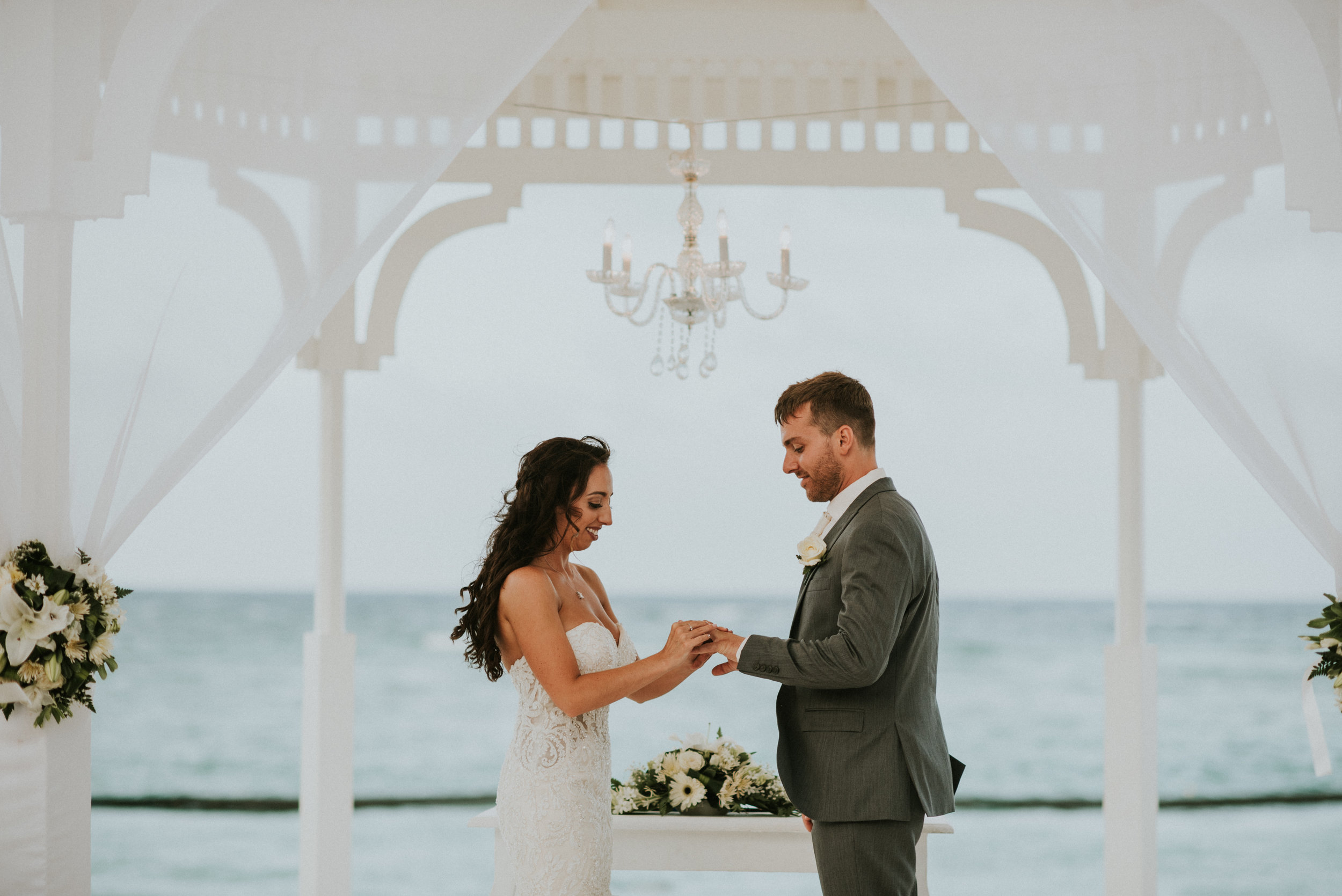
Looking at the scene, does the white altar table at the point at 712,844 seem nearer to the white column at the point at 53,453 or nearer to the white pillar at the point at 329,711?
the white pillar at the point at 329,711

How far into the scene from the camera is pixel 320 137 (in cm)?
284

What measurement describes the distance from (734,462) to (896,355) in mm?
2695

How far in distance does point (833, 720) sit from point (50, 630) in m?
1.73

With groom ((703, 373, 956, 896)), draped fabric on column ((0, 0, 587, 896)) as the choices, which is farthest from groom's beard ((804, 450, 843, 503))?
draped fabric on column ((0, 0, 587, 896))

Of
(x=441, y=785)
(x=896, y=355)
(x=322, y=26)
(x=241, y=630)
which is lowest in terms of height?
(x=441, y=785)

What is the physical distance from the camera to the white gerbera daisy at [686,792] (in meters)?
3.79

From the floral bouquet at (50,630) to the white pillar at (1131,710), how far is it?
3205mm

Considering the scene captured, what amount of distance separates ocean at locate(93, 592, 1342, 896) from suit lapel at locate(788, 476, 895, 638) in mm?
4860

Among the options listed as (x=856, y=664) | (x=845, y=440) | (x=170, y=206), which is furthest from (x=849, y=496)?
(x=170, y=206)

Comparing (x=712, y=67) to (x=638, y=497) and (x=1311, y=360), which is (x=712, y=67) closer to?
(x=1311, y=360)

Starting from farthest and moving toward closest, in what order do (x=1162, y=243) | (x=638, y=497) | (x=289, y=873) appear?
1. (x=638, y=497)
2. (x=289, y=873)
3. (x=1162, y=243)

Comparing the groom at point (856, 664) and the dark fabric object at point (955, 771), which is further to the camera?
the dark fabric object at point (955, 771)

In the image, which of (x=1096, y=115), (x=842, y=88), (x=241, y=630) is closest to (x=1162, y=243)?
(x=1096, y=115)

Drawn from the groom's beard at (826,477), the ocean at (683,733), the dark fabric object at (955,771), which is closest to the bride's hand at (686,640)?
the groom's beard at (826,477)
